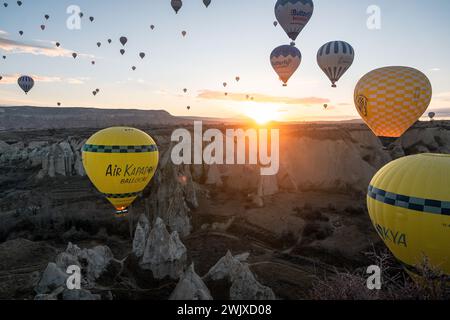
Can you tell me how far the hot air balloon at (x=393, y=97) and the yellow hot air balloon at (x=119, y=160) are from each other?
45.4 feet

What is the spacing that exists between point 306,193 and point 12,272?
25.3m

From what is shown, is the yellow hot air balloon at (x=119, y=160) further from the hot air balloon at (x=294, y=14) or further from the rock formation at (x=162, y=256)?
the hot air balloon at (x=294, y=14)

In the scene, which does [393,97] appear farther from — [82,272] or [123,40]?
[123,40]

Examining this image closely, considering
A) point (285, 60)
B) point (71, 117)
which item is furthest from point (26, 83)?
point (71, 117)

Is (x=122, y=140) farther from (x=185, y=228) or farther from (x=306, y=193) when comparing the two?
(x=306, y=193)

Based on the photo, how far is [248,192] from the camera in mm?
31750

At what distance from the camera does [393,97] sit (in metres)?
19.1

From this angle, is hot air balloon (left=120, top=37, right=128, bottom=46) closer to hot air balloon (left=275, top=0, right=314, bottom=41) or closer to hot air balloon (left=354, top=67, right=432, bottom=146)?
hot air balloon (left=275, top=0, right=314, bottom=41)

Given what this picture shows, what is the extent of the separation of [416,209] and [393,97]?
11.1 m

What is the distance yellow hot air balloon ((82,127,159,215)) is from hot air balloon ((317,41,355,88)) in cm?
1901

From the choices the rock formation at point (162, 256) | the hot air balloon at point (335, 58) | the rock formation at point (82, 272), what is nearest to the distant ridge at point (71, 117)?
the hot air balloon at point (335, 58)

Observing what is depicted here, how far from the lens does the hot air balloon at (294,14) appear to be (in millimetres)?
29780

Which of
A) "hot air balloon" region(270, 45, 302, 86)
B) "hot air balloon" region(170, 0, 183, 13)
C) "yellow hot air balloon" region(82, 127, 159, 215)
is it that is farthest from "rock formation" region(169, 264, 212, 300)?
"hot air balloon" region(170, 0, 183, 13)
